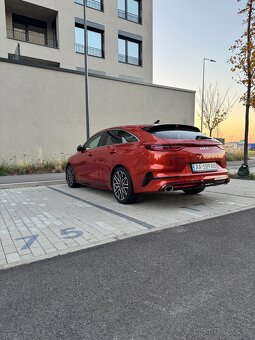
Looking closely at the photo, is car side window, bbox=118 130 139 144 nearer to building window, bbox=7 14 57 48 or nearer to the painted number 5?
the painted number 5

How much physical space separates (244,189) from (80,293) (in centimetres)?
608

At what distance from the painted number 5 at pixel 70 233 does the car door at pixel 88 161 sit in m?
2.59

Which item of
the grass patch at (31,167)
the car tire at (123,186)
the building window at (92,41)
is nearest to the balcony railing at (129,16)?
the building window at (92,41)

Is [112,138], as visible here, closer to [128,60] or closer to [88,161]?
[88,161]

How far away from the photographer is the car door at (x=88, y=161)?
6555 mm

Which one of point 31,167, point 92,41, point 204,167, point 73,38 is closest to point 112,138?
point 204,167

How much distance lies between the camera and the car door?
6.55 m

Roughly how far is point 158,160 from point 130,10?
23.6 metres

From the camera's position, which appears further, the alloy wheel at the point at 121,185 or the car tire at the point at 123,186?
the alloy wheel at the point at 121,185

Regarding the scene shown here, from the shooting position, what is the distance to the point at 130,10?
2389 centimetres

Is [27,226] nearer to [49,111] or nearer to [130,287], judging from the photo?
[130,287]

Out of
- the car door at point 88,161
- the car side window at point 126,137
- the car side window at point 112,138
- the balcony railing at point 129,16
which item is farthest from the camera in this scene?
the balcony railing at point 129,16

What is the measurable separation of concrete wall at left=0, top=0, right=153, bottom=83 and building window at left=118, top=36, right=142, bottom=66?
539mm

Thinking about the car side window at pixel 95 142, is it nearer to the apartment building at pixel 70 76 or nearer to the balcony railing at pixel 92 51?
the apartment building at pixel 70 76
